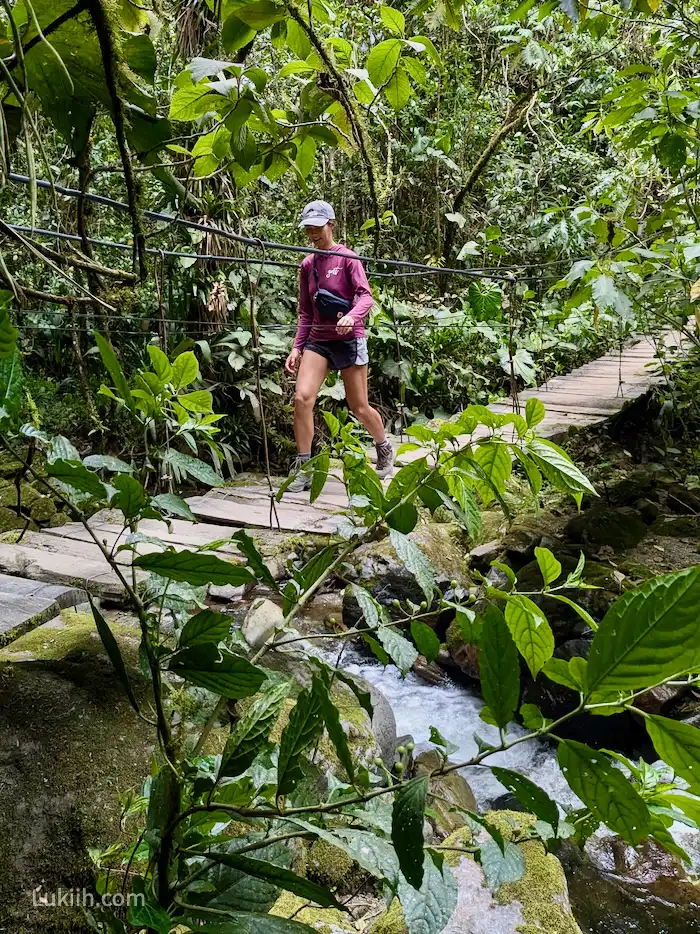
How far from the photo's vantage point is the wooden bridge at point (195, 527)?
1.80 metres

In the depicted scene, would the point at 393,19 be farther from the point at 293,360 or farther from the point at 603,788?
the point at 293,360

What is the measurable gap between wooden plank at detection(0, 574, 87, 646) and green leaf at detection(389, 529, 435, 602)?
1.24 m

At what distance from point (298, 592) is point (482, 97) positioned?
299 inches

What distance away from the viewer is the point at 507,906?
1.25 meters

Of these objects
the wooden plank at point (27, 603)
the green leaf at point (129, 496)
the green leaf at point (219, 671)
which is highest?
the green leaf at point (129, 496)

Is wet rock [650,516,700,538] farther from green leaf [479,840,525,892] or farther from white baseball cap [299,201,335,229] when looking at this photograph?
green leaf [479,840,525,892]

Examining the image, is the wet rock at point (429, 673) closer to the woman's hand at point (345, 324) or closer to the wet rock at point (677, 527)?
the wet rock at point (677, 527)

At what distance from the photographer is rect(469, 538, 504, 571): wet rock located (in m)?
3.40

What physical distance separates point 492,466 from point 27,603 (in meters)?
1.46

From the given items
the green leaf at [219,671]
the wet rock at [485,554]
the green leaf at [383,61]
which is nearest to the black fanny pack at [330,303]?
the wet rock at [485,554]

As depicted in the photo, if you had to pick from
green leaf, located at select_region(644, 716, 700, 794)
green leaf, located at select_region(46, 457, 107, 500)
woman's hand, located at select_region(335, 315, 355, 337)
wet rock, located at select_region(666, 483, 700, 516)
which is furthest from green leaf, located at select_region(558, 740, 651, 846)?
wet rock, located at select_region(666, 483, 700, 516)

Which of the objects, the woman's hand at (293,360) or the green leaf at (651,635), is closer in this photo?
the green leaf at (651,635)

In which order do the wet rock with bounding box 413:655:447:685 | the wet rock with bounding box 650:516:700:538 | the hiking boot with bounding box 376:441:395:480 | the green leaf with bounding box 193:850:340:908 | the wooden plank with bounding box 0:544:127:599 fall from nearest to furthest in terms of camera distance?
the green leaf with bounding box 193:850:340:908 → the wooden plank with bounding box 0:544:127:599 → the wet rock with bounding box 413:655:447:685 → the wet rock with bounding box 650:516:700:538 → the hiking boot with bounding box 376:441:395:480

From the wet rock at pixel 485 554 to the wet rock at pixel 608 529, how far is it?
16.0 inches
